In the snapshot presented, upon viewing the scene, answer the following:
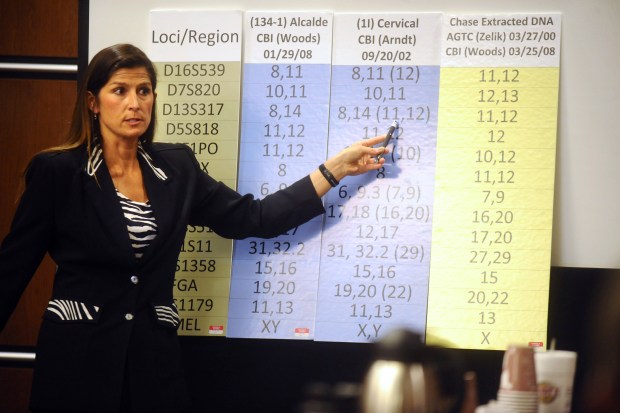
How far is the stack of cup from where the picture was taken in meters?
1.57

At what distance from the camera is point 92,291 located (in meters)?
2.49

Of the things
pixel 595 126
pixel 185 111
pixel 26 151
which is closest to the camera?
pixel 595 126

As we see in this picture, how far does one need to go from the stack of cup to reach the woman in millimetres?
1196

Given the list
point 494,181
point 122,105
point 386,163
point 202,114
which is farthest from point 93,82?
point 494,181

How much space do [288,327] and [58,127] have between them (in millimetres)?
1101

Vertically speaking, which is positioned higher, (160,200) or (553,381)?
(160,200)

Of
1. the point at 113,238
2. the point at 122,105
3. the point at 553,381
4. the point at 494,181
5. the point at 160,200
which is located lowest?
the point at 553,381

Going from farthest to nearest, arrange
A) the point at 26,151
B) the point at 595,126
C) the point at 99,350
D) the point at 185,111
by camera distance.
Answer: the point at 26,151
the point at 185,111
the point at 595,126
the point at 99,350

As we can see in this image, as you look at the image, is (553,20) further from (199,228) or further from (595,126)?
(199,228)

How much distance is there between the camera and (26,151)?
10.1ft

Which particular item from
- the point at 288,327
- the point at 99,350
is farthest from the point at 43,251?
the point at 288,327

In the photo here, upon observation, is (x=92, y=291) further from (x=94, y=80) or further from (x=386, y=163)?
(x=386, y=163)

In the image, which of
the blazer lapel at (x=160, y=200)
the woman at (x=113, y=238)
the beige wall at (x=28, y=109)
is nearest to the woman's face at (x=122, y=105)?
the woman at (x=113, y=238)

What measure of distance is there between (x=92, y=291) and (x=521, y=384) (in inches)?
53.7
